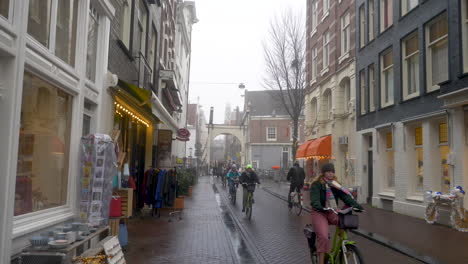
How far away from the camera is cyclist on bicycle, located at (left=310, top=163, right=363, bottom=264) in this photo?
5.18m

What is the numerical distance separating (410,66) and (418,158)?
3.27m

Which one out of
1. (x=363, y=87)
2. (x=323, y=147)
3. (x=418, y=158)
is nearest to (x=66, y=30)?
(x=418, y=158)

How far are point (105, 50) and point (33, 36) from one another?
3155 mm

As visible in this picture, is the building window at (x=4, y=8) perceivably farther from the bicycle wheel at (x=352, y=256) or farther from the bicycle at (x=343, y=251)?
the bicycle wheel at (x=352, y=256)

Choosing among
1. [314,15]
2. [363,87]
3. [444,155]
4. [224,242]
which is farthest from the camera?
[314,15]

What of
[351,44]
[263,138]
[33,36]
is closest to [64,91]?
[33,36]

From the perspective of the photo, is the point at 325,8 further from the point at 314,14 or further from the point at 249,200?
the point at 249,200

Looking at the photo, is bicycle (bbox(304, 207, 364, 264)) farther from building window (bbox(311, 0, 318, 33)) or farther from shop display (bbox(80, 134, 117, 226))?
building window (bbox(311, 0, 318, 33))

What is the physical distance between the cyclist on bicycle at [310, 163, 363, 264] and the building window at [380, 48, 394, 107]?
454 inches

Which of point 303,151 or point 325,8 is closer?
point 325,8

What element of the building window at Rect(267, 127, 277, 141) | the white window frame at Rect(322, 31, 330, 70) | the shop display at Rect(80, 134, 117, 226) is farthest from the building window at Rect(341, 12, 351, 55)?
the building window at Rect(267, 127, 277, 141)

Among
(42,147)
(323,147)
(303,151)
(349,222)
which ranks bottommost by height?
(349,222)

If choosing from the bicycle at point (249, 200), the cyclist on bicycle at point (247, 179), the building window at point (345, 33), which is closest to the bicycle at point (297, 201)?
the cyclist on bicycle at point (247, 179)

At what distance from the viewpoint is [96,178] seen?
22.0ft
